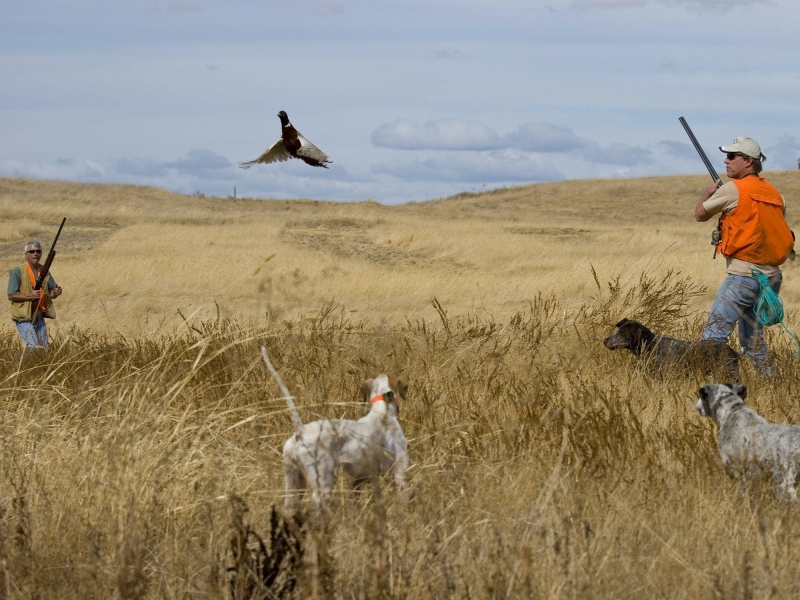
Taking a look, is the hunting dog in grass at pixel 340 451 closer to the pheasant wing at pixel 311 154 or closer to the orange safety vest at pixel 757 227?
the pheasant wing at pixel 311 154

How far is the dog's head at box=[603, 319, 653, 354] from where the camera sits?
703cm

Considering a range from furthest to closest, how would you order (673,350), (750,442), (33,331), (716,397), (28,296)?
(28,296) → (33,331) → (673,350) → (716,397) → (750,442)

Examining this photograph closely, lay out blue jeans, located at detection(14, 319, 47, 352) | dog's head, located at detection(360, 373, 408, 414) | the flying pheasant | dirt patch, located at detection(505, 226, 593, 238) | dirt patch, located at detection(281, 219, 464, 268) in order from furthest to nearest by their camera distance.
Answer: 1. dirt patch, located at detection(505, 226, 593, 238)
2. dirt patch, located at detection(281, 219, 464, 268)
3. blue jeans, located at detection(14, 319, 47, 352)
4. the flying pheasant
5. dog's head, located at detection(360, 373, 408, 414)

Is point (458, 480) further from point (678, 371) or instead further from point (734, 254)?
point (734, 254)

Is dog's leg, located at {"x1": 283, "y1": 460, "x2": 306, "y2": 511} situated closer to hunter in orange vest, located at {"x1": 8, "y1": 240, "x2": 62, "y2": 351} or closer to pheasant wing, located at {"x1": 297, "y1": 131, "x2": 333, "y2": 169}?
pheasant wing, located at {"x1": 297, "y1": 131, "x2": 333, "y2": 169}

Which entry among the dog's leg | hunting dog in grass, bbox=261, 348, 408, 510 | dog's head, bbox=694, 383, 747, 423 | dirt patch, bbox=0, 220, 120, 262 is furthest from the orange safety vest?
dirt patch, bbox=0, 220, 120, 262

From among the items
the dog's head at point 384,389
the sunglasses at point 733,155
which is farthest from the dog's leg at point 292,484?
the sunglasses at point 733,155

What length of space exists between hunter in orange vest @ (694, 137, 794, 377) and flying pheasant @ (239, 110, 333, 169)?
2.80 metres

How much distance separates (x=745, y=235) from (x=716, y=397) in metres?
2.54

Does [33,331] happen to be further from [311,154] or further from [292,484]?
[292,484]

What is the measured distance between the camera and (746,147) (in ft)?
22.0

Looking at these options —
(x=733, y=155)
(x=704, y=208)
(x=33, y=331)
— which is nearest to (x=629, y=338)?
(x=704, y=208)

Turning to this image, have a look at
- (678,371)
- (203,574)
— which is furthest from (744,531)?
(678,371)

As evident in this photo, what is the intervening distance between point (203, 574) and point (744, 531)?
203cm
